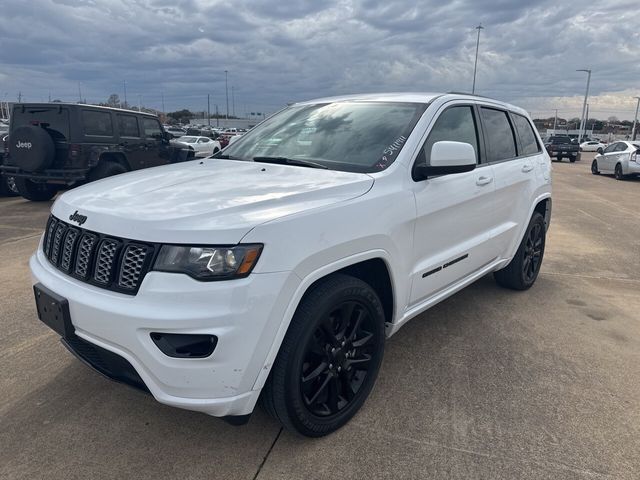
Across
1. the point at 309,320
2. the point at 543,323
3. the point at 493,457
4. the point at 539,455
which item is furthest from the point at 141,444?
the point at 543,323

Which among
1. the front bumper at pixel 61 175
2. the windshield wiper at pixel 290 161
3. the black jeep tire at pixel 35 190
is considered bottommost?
the black jeep tire at pixel 35 190

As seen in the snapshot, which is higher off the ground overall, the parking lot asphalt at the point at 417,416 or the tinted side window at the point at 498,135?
the tinted side window at the point at 498,135

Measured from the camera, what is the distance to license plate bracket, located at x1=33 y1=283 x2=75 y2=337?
2.33 metres

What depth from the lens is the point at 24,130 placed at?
346 inches

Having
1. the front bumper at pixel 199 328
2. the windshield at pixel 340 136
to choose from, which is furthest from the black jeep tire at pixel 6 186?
the front bumper at pixel 199 328

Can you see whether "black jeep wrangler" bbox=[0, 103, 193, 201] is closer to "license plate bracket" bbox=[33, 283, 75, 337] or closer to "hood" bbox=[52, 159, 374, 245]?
"hood" bbox=[52, 159, 374, 245]

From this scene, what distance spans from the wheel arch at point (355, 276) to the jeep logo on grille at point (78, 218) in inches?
43.4

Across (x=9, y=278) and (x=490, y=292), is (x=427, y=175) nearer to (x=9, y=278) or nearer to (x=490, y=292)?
(x=490, y=292)

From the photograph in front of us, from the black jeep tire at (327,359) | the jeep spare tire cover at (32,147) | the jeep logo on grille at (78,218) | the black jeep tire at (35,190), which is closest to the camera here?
the black jeep tire at (327,359)

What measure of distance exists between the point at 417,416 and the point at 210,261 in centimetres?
157

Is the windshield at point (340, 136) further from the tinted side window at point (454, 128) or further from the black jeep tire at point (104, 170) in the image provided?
the black jeep tire at point (104, 170)

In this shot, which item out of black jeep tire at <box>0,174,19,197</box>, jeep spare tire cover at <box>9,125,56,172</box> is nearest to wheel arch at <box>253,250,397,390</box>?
jeep spare tire cover at <box>9,125,56,172</box>

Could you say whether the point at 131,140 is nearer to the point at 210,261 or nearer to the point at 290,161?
the point at 290,161

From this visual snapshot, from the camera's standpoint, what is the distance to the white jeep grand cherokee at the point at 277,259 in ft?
6.81
